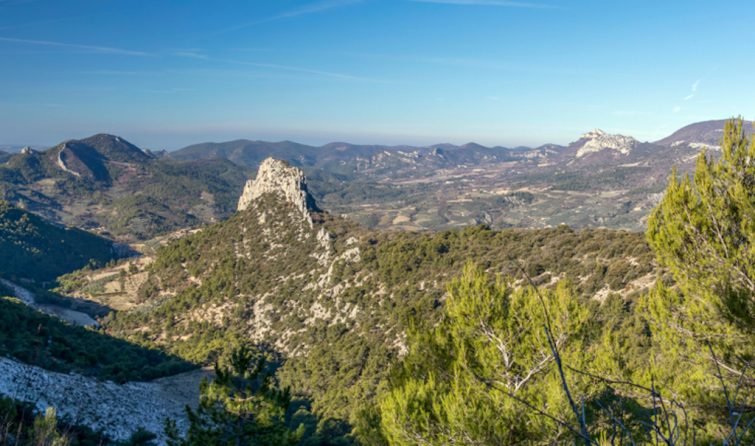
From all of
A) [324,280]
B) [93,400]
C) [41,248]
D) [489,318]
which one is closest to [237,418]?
[489,318]

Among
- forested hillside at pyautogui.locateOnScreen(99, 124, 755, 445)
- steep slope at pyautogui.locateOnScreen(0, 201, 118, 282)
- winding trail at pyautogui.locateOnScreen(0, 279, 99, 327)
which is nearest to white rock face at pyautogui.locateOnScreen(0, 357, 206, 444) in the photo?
forested hillside at pyautogui.locateOnScreen(99, 124, 755, 445)

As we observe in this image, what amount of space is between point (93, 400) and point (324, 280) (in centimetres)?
3814

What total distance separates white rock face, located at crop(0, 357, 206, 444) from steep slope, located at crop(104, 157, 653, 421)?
13412 mm

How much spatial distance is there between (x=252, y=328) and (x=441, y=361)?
5302 cm

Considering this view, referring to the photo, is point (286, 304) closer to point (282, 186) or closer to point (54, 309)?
point (282, 186)

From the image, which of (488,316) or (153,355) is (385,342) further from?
(488,316)

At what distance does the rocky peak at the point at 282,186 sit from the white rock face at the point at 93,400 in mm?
50078

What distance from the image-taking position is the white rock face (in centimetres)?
2298

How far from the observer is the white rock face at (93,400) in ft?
75.4

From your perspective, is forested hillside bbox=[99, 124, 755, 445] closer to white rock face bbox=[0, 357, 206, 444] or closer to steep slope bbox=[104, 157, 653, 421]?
steep slope bbox=[104, 157, 653, 421]

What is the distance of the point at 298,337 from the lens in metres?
56.1

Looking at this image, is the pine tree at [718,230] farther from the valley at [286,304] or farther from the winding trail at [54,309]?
the winding trail at [54,309]

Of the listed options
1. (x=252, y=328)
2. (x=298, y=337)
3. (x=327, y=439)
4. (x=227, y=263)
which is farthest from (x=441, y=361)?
(x=227, y=263)

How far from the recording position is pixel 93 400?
26.5 meters
